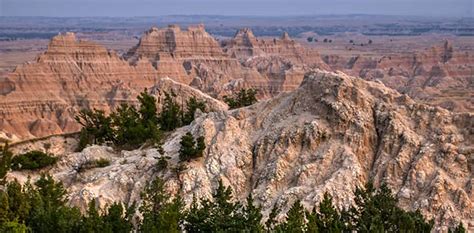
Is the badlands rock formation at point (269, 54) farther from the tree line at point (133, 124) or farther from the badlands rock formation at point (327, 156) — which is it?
the badlands rock formation at point (327, 156)

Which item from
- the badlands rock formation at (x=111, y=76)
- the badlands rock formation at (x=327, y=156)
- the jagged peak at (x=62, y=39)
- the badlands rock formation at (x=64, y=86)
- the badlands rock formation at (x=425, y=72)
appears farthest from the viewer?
the badlands rock formation at (x=425, y=72)

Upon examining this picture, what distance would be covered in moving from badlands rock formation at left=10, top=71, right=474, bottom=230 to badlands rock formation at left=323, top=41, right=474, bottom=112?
95.0 m

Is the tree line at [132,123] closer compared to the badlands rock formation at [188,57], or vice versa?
the tree line at [132,123]

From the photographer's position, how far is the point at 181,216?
1175 inches

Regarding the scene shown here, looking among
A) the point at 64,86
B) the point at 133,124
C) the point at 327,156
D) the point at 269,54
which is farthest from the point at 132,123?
the point at 269,54

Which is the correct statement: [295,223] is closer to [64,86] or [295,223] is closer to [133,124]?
[133,124]

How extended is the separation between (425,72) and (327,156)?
462ft

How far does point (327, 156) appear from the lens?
35125mm

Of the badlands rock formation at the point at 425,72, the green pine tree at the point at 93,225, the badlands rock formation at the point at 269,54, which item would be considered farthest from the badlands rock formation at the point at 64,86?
the green pine tree at the point at 93,225

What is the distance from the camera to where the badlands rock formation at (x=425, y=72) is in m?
142

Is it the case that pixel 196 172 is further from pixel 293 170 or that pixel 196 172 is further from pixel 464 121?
pixel 464 121

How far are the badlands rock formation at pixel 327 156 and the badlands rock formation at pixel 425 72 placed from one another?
95.0 m

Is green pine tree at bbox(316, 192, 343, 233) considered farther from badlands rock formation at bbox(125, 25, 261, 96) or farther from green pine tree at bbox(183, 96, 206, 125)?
badlands rock formation at bbox(125, 25, 261, 96)

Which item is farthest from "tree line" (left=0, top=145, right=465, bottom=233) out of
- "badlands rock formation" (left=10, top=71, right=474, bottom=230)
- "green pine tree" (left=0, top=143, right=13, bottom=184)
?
"green pine tree" (left=0, top=143, right=13, bottom=184)
